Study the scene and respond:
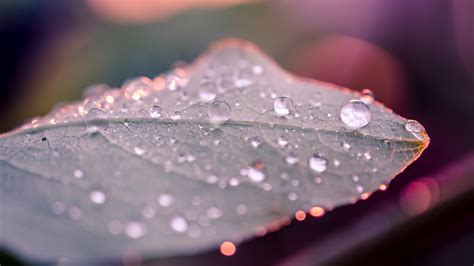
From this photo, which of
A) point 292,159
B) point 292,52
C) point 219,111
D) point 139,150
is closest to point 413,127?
point 292,159

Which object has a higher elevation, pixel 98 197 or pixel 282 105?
pixel 282 105

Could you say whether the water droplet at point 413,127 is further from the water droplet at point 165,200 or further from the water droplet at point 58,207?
the water droplet at point 58,207

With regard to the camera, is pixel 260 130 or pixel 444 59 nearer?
pixel 260 130

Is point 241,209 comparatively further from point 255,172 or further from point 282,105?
point 282,105

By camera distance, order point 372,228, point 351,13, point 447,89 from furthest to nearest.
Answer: point 351,13 < point 447,89 < point 372,228

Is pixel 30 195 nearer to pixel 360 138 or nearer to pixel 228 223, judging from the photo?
pixel 228 223

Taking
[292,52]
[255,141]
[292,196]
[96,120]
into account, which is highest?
[292,52]

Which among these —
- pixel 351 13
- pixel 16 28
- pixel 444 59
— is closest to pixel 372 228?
pixel 444 59
